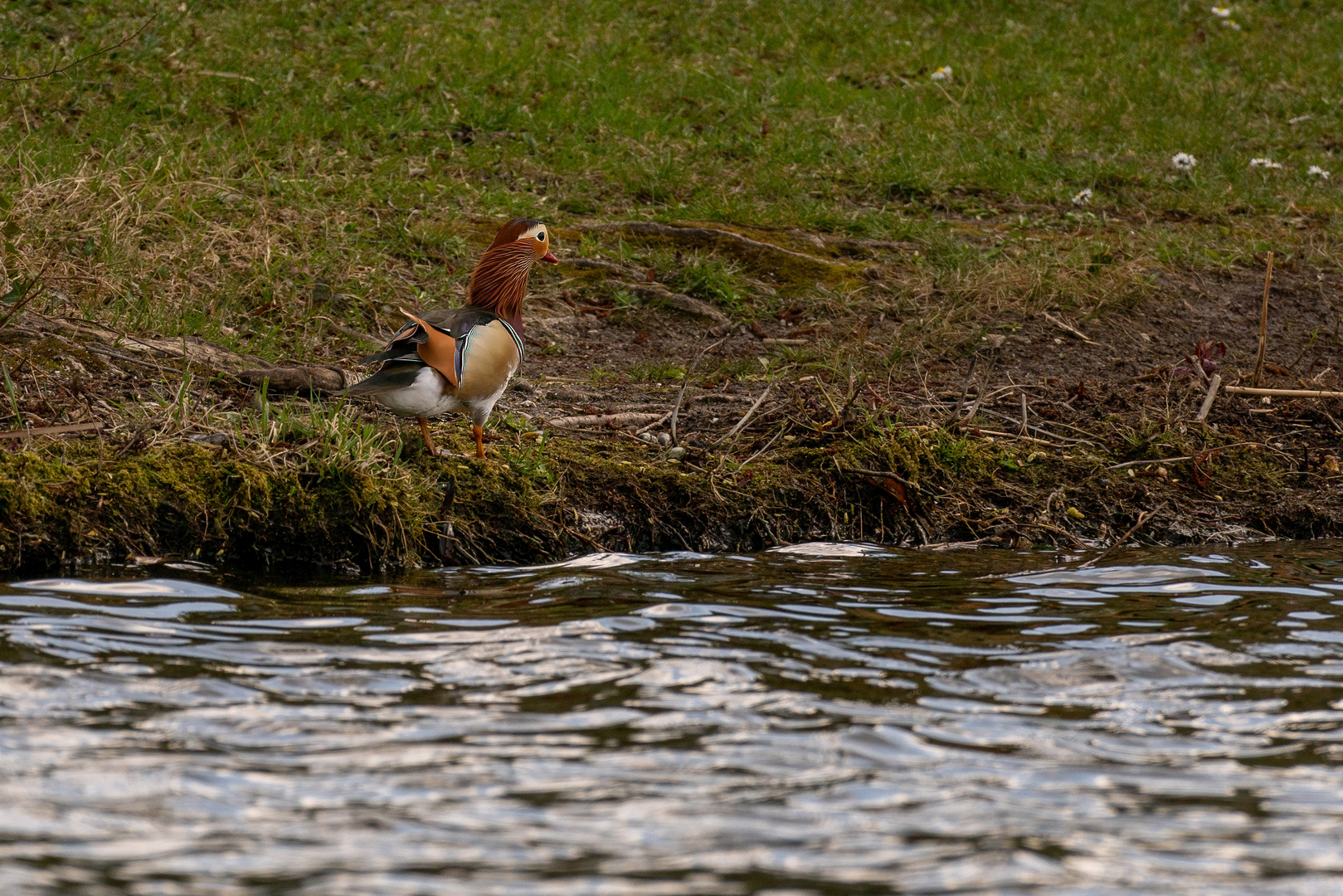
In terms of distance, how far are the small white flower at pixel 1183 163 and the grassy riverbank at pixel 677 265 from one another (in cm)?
7

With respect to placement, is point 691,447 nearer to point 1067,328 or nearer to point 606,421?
point 606,421

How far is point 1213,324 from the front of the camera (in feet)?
26.5

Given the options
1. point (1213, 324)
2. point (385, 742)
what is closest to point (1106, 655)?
point (385, 742)

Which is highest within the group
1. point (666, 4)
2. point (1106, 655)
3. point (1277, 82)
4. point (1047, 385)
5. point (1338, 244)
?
point (666, 4)

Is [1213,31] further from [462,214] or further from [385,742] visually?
[385,742]

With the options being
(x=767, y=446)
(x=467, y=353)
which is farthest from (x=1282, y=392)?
(x=467, y=353)

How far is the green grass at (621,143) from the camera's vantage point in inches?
290

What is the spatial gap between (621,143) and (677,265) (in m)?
2.03

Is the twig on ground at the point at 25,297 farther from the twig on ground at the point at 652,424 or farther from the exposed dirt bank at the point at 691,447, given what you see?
the twig on ground at the point at 652,424

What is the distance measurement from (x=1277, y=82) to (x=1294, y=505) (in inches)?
333

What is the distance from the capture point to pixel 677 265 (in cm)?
841

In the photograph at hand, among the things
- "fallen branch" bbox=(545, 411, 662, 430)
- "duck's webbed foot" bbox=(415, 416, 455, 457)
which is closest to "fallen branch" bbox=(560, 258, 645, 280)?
"fallen branch" bbox=(545, 411, 662, 430)

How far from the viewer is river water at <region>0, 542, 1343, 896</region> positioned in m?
2.65

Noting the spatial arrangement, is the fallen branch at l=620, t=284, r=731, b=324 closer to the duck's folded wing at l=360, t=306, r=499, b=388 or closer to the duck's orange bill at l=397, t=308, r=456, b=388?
the duck's folded wing at l=360, t=306, r=499, b=388
